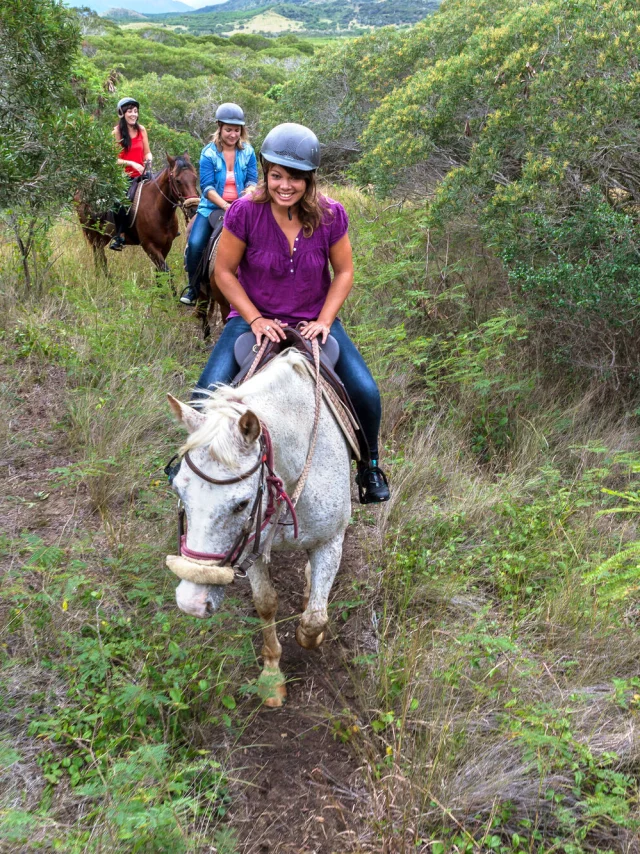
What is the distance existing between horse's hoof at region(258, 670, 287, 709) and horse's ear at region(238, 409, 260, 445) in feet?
4.74

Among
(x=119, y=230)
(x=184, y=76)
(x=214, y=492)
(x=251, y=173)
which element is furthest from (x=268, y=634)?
(x=184, y=76)

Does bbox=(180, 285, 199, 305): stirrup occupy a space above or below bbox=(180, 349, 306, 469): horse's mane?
below

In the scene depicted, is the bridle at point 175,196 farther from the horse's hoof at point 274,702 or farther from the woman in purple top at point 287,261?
the horse's hoof at point 274,702

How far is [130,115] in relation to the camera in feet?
31.6

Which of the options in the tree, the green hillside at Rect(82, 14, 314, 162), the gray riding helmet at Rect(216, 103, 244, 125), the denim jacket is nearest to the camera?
the tree

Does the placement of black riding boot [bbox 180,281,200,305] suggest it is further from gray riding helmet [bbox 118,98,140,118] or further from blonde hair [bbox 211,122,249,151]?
gray riding helmet [bbox 118,98,140,118]

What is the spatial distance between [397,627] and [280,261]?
7.28 ft

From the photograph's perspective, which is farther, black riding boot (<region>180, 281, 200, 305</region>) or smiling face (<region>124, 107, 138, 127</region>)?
smiling face (<region>124, 107, 138, 127</region>)

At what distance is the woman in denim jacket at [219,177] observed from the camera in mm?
7355

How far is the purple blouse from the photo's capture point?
138 inches

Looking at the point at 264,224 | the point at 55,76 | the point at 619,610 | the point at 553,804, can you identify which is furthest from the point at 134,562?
the point at 55,76

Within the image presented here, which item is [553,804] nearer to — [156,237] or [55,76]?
[55,76]

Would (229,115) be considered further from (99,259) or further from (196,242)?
(99,259)

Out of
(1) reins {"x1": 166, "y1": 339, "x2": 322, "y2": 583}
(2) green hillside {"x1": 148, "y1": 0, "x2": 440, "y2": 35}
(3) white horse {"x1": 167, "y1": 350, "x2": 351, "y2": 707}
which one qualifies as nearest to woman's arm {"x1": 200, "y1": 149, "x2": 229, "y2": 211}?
(3) white horse {"x1": 167, "y1": 350, "x2": 351, "y2": 707}
